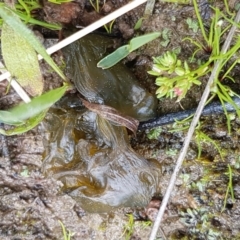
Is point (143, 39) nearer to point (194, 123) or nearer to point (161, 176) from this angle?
point (194, 123)

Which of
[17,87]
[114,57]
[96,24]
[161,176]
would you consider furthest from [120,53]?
[161,176]

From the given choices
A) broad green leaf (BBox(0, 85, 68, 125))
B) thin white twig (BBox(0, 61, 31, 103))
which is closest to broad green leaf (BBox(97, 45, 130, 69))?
broad green leaf (BBox(0, 85, 68, 125))

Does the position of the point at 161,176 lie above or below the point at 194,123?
below

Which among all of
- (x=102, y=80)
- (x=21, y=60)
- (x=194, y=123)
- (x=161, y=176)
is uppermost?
(x=21, y=60)

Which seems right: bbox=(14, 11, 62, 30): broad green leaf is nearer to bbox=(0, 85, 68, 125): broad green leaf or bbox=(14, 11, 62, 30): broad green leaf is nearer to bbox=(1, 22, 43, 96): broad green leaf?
bbox=(1, 22, 43, 96): broad green leaf

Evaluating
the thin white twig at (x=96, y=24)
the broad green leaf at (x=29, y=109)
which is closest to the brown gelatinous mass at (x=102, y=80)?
the thin white twig at (x=96, y=24)

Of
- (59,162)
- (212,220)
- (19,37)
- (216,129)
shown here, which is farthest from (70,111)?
(212,220)
